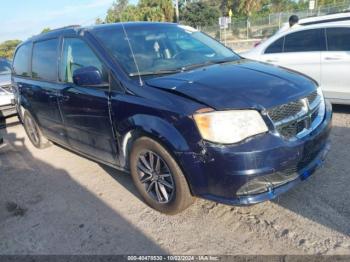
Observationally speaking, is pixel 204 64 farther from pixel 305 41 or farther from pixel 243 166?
pixel 305 41

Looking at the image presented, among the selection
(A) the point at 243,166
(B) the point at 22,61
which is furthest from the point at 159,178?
(B) the point at 22,61

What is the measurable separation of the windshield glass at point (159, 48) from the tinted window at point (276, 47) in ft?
7.67

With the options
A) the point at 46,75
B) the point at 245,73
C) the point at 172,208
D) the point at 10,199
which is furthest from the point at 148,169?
the point at 46,75

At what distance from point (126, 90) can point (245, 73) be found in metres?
1.17

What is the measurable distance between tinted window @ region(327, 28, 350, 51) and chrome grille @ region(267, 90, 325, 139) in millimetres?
2929

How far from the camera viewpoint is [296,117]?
3047 mm

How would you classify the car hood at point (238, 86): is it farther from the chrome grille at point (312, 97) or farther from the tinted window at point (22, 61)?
the tinted window at point (22, 61)

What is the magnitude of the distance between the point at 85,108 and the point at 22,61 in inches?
99.5

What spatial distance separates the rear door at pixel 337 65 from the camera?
5723 millimetres

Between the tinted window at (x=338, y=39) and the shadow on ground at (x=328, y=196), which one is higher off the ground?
the tinted window at (x=338, y=39)

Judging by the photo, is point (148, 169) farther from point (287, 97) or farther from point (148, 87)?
point (287, 97)

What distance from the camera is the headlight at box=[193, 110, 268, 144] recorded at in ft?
9.25

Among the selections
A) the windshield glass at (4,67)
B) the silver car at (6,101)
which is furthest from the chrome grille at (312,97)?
the windshield glass at (4,67)

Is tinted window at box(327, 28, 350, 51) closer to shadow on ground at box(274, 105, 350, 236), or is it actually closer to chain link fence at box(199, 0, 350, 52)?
shadow on ground at box(274, 105, 350, 236)
